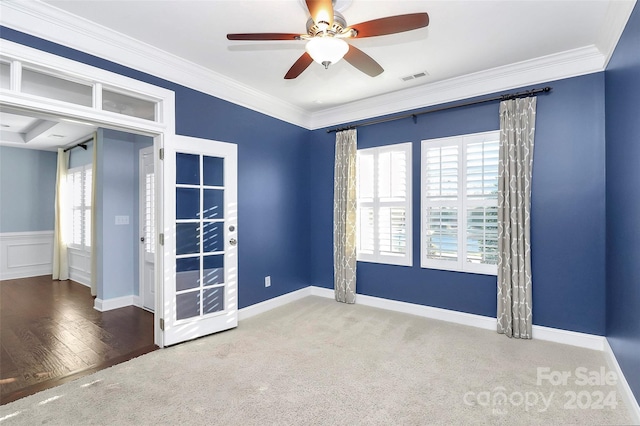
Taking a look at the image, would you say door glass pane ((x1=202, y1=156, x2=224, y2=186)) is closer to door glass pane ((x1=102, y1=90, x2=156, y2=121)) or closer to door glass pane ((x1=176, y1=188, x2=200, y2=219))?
door glass pane ((x1=176, y1=188, x2=200, y2=219))

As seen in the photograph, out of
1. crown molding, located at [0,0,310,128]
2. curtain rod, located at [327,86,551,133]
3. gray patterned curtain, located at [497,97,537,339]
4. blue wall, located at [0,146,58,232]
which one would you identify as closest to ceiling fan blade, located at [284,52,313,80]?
crown molding, located at [0,0,310,128]

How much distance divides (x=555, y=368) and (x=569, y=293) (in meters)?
0.85

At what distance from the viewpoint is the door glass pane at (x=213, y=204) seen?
138 inches

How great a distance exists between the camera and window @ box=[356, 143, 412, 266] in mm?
4180

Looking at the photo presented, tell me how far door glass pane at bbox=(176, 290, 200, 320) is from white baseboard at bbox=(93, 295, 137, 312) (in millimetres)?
1889

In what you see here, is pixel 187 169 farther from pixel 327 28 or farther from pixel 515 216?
pixel 515 216

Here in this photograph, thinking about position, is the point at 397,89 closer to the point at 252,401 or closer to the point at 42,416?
the point at 252,401

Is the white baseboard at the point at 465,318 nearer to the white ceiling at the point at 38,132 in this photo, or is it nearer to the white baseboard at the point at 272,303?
the white baseboard at the point at 272,303

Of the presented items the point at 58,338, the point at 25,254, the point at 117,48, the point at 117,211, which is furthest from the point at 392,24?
the point at 25,254

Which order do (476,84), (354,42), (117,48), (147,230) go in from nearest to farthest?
(117,48) → (354,42) → (476,84) → (147,230)

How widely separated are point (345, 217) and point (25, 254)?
6.82 meters

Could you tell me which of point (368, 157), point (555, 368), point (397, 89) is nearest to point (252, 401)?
point (555, 368)

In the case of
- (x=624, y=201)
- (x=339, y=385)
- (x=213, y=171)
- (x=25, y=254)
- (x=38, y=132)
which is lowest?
(x=339, y=385)

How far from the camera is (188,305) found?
11.0 ft
